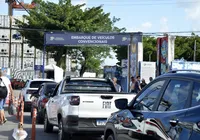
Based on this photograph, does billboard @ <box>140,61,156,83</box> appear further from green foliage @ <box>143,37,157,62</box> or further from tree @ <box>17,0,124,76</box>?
green foliage @ <box>143,37,157,62</box>

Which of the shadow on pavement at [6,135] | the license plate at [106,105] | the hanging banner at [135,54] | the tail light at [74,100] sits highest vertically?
the hanging banner at [135,54]

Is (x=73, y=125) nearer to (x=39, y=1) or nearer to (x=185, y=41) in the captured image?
(x=39, y=1)

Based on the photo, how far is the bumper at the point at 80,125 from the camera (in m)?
9.50

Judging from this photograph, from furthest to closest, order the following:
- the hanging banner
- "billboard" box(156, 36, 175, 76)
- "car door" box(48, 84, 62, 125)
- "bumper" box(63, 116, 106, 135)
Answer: the hanging banner < "billboard" box(156, 36, 175, 76) < "car door" box(48, 84, 62, 125) < "bumper" box(63, 116, 106, 135)

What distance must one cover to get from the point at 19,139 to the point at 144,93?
3931 mm

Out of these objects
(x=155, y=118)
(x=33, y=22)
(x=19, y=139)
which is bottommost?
(x=19, y=139)

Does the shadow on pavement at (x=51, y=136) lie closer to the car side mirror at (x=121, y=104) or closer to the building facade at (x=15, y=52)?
the car side mirror at (x=121, y=104)

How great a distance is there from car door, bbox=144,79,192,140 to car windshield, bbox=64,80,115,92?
20.3ft

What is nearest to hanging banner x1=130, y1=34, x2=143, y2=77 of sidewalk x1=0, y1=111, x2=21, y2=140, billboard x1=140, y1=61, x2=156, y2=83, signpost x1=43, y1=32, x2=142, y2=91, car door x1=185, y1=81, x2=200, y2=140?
signpost x1=43, y1=32, x2=142, y2=91

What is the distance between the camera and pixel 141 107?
19.7ft

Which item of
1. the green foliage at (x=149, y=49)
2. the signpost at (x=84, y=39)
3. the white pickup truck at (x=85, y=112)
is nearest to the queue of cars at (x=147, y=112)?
the white pickup truck at (x=85, y=112)

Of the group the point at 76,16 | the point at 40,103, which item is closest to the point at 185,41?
the point at 76,16

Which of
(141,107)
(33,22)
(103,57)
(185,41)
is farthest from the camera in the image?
(185,41)

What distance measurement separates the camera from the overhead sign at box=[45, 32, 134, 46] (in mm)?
34750
